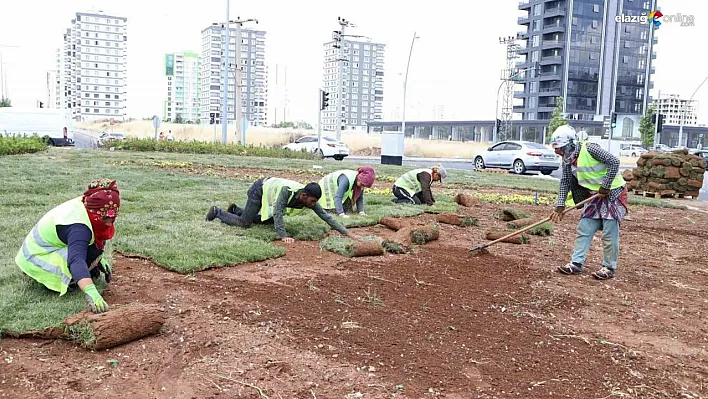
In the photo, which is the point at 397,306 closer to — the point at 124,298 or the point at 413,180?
the point at 124,298

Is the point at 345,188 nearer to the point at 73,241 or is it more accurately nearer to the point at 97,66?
the point at 73,241

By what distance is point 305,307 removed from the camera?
16.1ft

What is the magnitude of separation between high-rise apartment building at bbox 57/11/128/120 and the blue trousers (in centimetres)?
10922

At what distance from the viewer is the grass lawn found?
4.65 m

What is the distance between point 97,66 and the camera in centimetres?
10631

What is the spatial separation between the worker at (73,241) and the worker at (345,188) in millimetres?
4651

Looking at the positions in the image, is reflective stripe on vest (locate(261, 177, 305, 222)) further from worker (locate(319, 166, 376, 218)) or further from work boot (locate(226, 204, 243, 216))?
worker (locate(319, 166, 376, 218))

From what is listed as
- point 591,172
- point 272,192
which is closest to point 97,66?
point 272,192

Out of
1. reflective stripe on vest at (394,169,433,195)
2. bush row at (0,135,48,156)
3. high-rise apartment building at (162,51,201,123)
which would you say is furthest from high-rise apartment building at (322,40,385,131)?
reflective stripe on vest at (394,169,433,195)

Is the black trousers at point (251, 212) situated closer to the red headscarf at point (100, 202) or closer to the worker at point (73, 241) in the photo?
the worker at point (73, 241)

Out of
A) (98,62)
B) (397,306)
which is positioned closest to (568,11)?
(98,62)

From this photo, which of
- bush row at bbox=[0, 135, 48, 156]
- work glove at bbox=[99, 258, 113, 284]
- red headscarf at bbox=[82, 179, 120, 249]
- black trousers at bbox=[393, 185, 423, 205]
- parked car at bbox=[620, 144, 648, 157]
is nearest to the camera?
red headscarf at bbox=[82, 179, 120, 249]

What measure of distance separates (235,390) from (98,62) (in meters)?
114

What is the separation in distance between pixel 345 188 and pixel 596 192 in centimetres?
358
